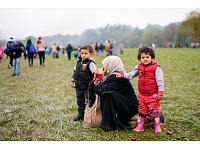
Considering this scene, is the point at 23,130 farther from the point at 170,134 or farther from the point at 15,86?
the point at 15,86

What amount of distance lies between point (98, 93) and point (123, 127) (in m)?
0.68

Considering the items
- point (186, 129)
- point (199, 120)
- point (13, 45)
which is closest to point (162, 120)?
point (186, 129)

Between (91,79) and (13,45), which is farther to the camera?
(13,45)

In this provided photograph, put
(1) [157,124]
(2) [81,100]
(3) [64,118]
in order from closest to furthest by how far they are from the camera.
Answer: (1) [157,124] → (2) [81,100] → (3) [64,118]

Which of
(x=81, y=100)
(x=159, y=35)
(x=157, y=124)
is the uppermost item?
(x=159, y=35)

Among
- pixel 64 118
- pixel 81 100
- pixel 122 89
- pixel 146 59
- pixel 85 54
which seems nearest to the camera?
pixel 146 59

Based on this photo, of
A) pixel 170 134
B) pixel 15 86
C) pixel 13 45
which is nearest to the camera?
pixel 170 134

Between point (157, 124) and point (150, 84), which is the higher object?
point (150, 84)

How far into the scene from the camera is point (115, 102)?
3.85 m

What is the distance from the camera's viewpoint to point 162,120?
4.17 metres

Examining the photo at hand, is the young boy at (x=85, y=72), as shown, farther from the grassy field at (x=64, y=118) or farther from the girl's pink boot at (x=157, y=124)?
the girl's pink boot at (x=157, y=124)

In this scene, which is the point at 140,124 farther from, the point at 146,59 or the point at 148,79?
the point at 146,59

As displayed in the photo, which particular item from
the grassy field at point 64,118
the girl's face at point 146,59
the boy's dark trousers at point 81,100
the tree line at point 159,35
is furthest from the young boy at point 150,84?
the tree line at point 159,35

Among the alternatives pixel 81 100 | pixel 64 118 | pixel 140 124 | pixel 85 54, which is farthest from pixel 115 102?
pixel 64 118
